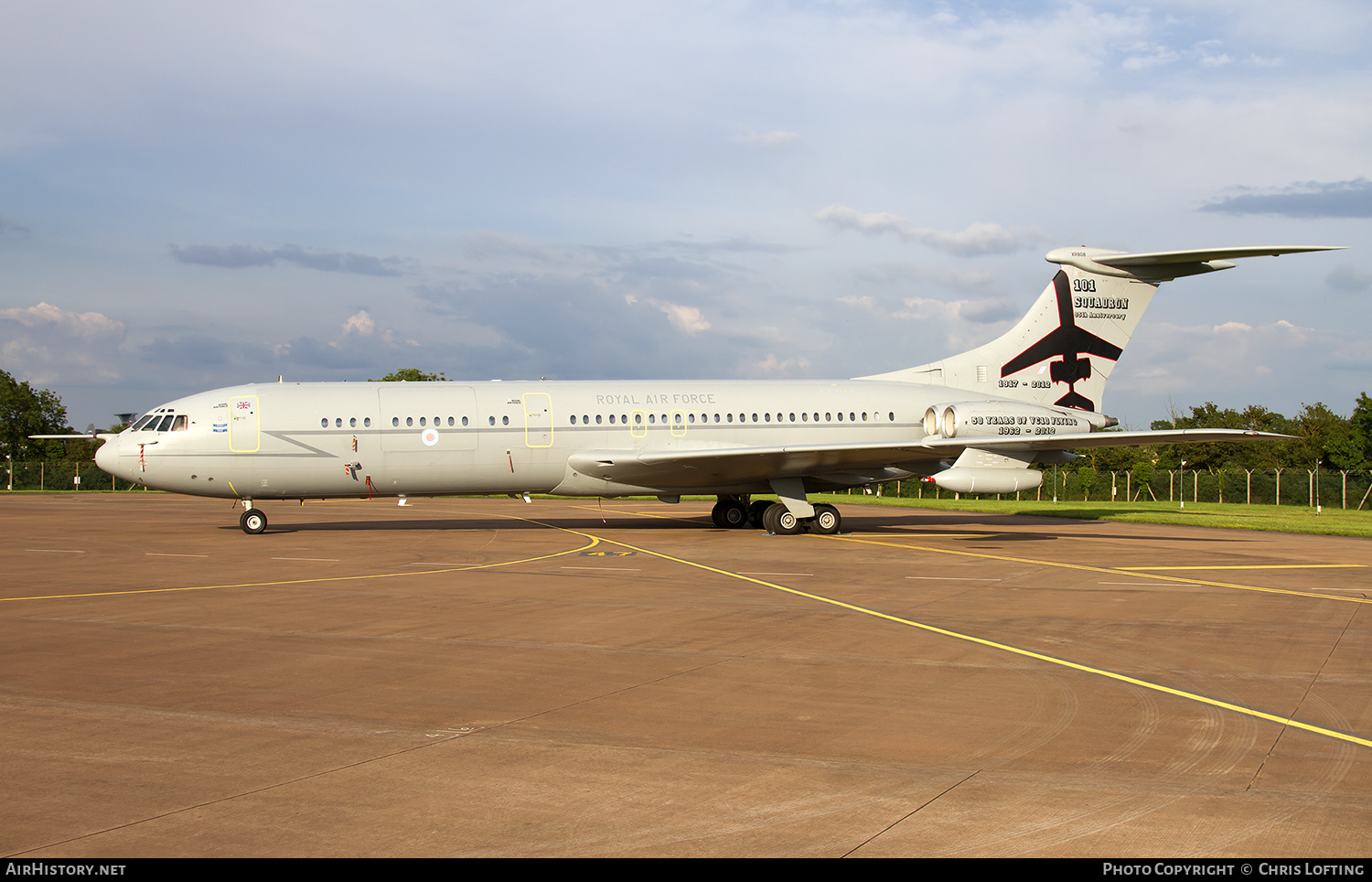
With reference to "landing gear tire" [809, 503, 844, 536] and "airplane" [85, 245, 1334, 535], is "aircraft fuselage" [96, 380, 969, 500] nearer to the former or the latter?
"airplane" [85, 245, 1334, 535]

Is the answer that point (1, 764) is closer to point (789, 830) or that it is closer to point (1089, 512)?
point (789, 830)

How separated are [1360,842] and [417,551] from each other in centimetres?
1713

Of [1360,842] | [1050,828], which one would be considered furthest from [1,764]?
[1360,842]

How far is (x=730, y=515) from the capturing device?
25.8 metres

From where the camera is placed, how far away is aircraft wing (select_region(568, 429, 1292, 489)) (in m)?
21.5

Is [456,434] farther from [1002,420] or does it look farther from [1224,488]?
[1224,488]

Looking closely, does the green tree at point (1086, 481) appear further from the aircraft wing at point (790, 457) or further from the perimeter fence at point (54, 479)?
the perimeter fence at point (54, 479)

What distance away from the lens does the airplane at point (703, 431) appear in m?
21.9

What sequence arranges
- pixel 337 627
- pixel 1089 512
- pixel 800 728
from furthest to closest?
pixel 1089 512 → pixel 337 627 → pixel 800 728

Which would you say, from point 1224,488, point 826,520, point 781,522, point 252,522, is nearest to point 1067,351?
point 826,520

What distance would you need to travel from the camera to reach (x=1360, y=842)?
15.0ft

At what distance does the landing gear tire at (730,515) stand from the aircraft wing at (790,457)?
2.27 meters

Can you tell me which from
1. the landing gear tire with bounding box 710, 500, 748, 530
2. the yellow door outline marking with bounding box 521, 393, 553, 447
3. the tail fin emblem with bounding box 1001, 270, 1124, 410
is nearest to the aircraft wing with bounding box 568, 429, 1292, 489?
the yellow door outline marking with bounding box 521, 393, 553, 447

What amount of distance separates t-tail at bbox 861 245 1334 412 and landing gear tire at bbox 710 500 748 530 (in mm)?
6748
